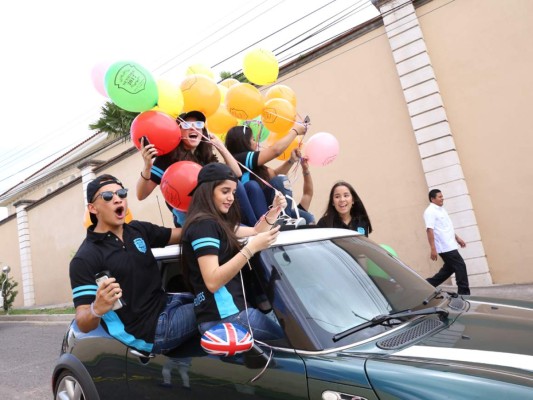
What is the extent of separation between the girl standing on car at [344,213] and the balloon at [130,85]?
76.6 inches

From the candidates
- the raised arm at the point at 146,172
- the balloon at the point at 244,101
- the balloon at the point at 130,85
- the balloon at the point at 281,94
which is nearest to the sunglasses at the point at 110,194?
the raised arm at the point at 146,172

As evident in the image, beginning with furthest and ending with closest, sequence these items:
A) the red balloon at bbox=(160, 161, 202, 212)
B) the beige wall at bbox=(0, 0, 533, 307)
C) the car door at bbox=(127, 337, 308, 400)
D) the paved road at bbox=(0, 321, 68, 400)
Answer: the beige wall at bbox=(0, 0, 533, 307), the paved road at bbox=(0, 321, 68, 400), the red balloon at bbox=(160, 161, 202, 212), the car door at bbox=(127, 337, 308, 400)

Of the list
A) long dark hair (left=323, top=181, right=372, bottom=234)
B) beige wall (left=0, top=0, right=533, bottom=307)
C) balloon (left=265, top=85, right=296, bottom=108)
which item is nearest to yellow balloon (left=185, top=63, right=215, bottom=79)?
balloon (left=265, top=85, right=296, bottom=108)

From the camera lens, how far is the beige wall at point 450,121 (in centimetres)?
735

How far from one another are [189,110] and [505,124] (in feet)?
19.7

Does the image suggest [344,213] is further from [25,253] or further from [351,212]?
[25,253]

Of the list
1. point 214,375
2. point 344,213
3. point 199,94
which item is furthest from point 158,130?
point 344,213

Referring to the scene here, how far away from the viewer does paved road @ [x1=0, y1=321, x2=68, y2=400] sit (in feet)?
17.0

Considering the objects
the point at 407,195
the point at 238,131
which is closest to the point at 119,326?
the point at 238,131

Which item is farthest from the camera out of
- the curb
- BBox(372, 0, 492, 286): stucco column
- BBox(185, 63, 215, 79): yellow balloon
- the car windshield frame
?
the curb

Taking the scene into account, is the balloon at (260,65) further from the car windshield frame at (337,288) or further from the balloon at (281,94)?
the car windshield frame at (337,288)

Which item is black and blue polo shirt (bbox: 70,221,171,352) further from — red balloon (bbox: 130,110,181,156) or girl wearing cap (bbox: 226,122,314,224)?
girl wearing cap (bbox: 226,122,314,224)

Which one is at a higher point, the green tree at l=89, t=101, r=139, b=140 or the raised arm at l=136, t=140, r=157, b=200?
the green tree at l=89, t=101, r=139, b=140

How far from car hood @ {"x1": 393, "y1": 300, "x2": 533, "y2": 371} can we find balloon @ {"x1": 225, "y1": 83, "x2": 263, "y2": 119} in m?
2.46
